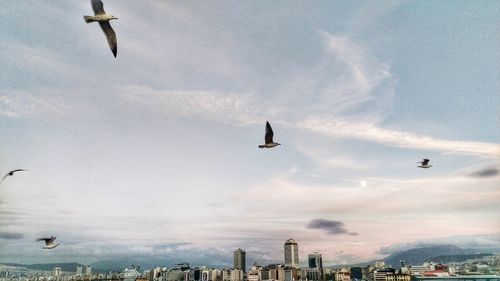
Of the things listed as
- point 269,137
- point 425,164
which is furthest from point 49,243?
point 425,164

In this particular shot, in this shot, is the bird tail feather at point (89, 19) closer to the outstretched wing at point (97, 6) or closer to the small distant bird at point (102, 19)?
the small distant bird at point (102, 19)

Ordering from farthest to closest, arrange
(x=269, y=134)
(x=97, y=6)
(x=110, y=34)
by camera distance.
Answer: (x=269, y=134) → (x=97, y=6) → (x=110, y=34)

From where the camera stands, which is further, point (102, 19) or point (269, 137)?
point (269, 137)

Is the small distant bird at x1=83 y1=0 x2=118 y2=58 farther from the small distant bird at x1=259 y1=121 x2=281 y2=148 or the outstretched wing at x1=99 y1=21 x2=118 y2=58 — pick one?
the small distant bird at x1=259 y1=121 x2=281 y2=148

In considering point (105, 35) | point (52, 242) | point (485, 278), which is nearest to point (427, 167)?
point (105, 35)

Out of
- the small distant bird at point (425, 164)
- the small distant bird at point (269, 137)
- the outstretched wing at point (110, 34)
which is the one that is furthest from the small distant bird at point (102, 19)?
the small distant bird at point (425, 164)

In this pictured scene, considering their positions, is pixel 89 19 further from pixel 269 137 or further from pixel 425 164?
pixel 425 164

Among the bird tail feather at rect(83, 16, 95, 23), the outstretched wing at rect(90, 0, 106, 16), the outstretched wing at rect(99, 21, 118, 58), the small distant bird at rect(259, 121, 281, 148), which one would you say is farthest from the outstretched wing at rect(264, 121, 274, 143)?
the bird tail feather at rect(83, 16, 95, 23)

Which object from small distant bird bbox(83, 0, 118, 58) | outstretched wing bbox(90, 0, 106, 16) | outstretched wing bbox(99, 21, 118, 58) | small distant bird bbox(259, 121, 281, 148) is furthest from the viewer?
small distant bird bbox(259, 121, 281, 148)
